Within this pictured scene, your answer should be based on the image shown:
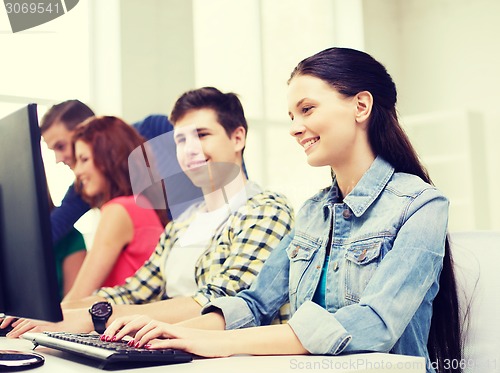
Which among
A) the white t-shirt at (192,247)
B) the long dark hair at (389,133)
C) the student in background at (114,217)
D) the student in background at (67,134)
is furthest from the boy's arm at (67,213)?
the long dark hair at (389,133)

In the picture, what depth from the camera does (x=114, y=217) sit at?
193 centimetres

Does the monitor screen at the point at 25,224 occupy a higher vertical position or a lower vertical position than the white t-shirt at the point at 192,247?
higher

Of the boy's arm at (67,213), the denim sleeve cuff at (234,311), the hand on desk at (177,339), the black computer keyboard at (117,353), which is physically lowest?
the boy's arm at (67,213)

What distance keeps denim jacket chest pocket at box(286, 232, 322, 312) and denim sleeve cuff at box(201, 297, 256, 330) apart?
9 centimetres

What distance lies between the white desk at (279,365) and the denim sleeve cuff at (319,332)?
18 mm

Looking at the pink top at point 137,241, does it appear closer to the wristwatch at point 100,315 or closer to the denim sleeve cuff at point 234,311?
the wristwatch at point 100,315

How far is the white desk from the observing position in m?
0.72

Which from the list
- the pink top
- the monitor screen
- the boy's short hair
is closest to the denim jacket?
the monitor screen

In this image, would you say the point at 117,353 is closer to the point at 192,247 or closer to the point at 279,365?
the point at 279,365

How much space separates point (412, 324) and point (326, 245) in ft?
0.64

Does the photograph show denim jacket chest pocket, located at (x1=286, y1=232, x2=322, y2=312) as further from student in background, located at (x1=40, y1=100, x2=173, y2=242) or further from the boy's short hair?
the boy's short hair

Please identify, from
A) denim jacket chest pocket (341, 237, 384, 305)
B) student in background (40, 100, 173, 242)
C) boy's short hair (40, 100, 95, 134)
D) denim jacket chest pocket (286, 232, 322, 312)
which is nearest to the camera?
denim jacket chest pocket (341, 237, 384, 305)

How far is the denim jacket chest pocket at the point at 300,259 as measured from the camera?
1.13 m

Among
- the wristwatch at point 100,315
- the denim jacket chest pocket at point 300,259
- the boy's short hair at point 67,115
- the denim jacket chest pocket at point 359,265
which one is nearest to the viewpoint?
the denim jacket chest pocket at point 359,265
